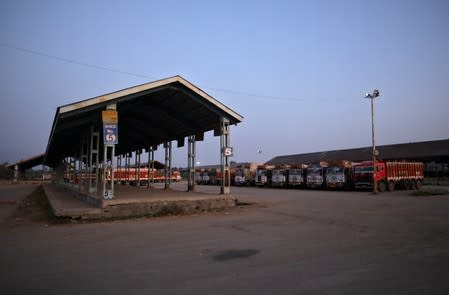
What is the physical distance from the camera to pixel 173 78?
15.1 m

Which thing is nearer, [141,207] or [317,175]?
[141,207]

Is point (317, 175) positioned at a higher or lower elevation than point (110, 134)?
lower

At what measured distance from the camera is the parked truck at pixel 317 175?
36.7 m

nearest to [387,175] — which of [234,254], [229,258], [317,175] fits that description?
[317,175]

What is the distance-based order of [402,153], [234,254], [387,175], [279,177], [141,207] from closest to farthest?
[234,254] → [141,207] → [387,175] → [279,177] → [402,153]

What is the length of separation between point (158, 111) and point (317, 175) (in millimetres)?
22833

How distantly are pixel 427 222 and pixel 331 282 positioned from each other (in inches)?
310

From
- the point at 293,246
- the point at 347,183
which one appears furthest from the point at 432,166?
the point at 293,246

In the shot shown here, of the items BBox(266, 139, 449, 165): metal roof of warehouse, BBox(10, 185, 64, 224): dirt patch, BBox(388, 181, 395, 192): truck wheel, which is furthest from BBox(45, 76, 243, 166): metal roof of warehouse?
BBox(266, 139, 449, 165): metal roof of warehouse

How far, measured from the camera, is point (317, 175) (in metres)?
37.2

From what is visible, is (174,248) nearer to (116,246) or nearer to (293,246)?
(116,246)

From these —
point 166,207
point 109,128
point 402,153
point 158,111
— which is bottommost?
point 166,207

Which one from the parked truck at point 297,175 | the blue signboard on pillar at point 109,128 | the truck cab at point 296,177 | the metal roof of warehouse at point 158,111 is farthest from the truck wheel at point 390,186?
the blue signboard on pillar at point 109,128

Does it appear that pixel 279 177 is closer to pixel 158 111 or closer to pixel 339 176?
pixel 339 176
